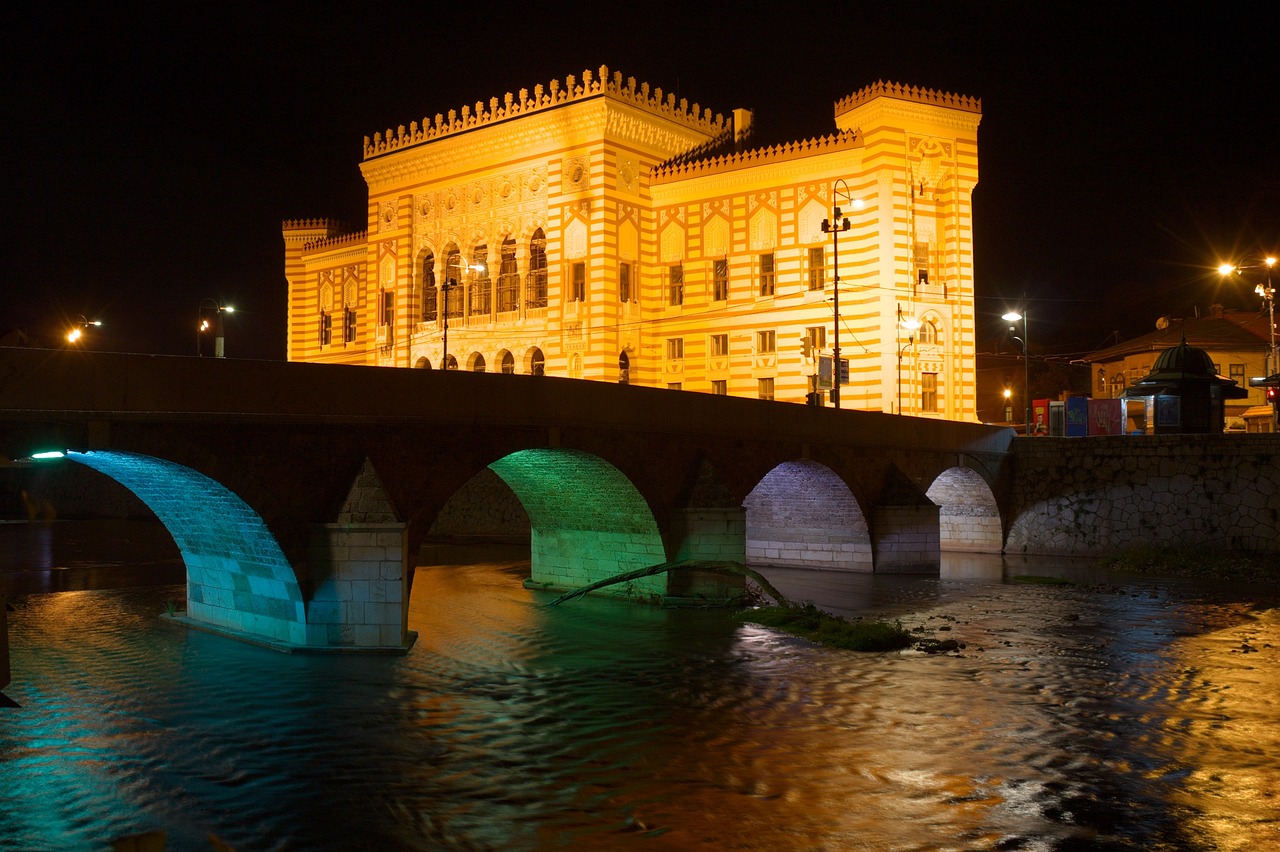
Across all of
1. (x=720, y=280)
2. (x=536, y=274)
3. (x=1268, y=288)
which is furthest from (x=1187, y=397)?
(x=536, y=274)

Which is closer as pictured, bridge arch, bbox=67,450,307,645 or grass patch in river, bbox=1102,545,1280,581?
bridge arch, bbox=67,450,307,645

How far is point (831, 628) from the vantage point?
22.1 m

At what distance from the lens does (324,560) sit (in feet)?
60.1

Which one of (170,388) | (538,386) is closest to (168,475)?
(170,388)

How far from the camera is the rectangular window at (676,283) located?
47.1 metres

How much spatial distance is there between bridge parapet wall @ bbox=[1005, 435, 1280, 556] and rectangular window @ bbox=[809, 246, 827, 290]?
963cm

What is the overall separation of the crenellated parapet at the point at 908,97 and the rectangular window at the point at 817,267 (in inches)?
209

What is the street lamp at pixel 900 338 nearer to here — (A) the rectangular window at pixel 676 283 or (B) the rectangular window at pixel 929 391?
(B) the rectangular window at pixel 929 391

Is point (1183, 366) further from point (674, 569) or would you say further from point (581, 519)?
point (581, 519)

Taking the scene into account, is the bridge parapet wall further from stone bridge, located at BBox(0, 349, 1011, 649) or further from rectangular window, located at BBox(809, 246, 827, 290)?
stone bridge, located at BBox(0, 349, 1011, 649)

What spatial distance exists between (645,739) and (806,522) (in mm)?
19783

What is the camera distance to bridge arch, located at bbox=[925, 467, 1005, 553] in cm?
3912

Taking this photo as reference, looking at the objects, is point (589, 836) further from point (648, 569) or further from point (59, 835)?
point (648, 569)

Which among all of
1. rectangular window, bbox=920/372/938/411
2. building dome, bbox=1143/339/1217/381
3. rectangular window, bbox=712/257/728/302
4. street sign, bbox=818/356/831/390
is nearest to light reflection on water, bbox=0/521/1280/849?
street sign, bbox=818/356/831/390
